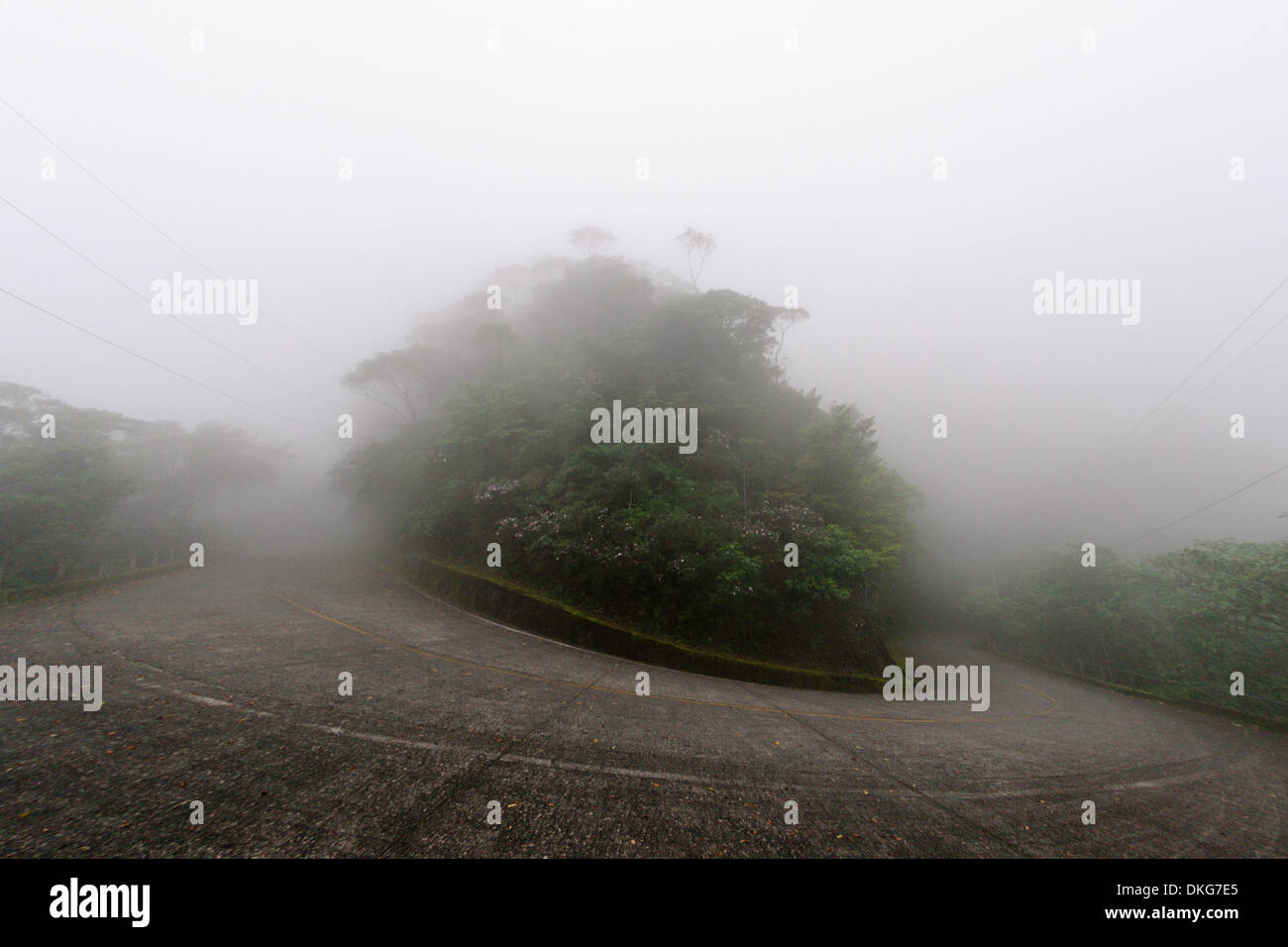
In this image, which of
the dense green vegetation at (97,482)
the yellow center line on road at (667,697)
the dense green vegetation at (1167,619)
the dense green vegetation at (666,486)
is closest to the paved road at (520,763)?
the yellow center line on road at (667,697)

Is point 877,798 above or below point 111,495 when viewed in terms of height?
below

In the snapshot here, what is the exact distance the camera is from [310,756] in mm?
3719

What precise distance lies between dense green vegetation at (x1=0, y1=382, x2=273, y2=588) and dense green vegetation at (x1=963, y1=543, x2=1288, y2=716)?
A: 105ft

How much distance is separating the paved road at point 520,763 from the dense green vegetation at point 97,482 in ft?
24.6

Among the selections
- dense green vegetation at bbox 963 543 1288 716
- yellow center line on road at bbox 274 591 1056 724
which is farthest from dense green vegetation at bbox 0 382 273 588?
dense green vegetation at bbox 963 543 1288 716

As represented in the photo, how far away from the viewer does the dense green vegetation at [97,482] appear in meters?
12.5

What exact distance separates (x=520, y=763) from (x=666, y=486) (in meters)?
9.60

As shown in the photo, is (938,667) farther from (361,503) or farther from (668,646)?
(361,503)

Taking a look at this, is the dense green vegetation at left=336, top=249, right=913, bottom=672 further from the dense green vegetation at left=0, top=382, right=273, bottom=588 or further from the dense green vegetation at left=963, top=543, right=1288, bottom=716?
the dense green vegetation at left=0, top=382, right=273, bottom=588

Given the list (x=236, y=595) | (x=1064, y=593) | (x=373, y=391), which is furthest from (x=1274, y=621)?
(x=373, y=391)

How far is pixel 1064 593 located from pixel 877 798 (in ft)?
68.1

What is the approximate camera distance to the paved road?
295cm

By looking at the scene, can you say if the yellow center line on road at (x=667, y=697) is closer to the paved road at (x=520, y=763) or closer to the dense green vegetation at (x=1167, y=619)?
the paved road at (x=520, y=763)

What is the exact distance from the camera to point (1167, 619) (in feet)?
45.2
